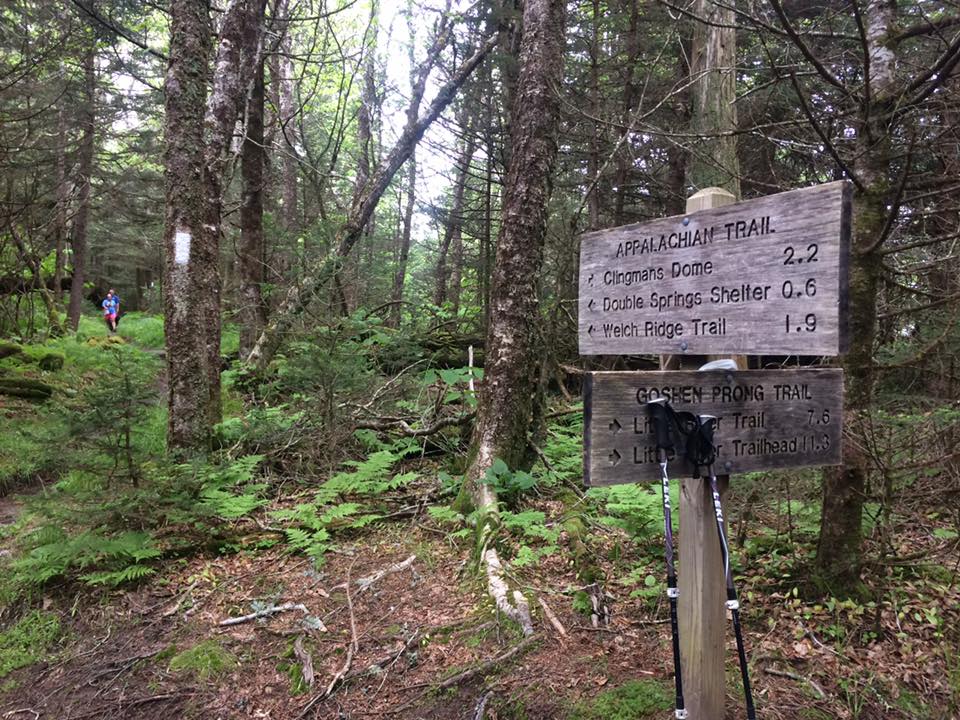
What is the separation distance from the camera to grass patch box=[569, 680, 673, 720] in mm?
2633

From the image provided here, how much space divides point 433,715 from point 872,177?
386 cm

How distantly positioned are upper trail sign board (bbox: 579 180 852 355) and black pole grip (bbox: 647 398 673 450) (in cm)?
33

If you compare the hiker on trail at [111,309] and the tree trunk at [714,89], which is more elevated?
the tree trunk at [714,89]

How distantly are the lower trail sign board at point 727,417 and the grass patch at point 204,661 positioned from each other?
9.14ft

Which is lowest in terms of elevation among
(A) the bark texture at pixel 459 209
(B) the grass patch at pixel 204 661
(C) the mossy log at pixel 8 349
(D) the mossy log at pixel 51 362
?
(B) the grass patch at pixel 204 661

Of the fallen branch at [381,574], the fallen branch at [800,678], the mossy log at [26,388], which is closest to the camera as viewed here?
the fallen branch at [800,678]

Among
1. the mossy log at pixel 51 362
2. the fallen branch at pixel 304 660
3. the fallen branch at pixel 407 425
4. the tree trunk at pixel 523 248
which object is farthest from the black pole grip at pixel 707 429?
the mossy log at pixel 51 362

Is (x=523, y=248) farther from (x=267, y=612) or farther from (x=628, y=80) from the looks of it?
(x=628, y=80)

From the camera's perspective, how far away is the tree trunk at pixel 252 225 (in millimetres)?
10477

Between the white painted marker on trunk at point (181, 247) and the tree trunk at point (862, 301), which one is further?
the white painted marker on trunk at point (181, 247)

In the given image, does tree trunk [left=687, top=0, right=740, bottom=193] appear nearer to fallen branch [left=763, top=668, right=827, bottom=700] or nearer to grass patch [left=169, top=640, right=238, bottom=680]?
fallen branch [left=763, top=668, right=827, bottom=700]

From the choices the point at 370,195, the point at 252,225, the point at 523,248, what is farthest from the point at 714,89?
the point at 252,225

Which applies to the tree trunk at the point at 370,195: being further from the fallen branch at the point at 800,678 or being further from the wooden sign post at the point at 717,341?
the fallen branch at the point at 800,678

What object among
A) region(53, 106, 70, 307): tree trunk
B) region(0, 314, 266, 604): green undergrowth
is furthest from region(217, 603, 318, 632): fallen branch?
region(53, 106, 70, 307): tree trunk
